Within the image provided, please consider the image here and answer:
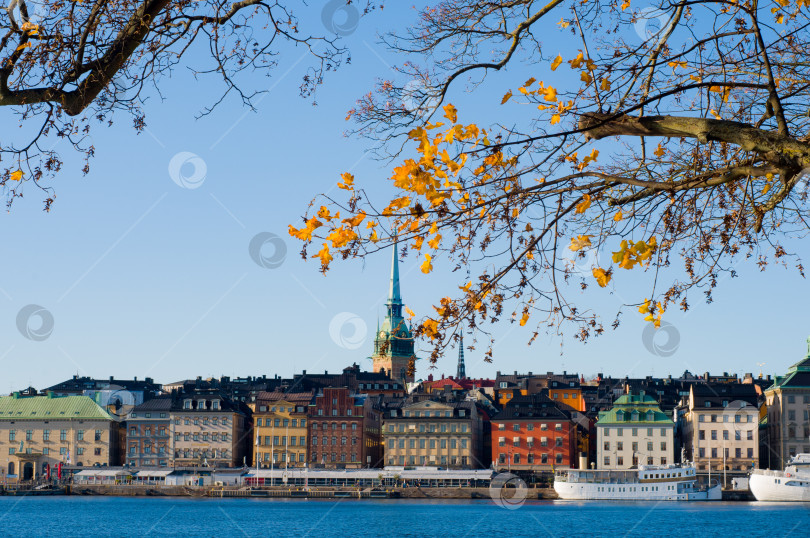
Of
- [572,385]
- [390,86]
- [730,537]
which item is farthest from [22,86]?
[572,385]

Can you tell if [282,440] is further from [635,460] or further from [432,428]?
[635,460]

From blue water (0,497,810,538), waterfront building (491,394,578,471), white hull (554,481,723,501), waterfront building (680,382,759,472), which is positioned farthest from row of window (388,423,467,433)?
waterfront building (680,382,759,472)

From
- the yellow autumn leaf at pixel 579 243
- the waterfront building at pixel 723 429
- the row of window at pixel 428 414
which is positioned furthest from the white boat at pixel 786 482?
the yellow autumn leaf at pixel 579 243

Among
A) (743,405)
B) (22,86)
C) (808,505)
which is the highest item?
(22,86)

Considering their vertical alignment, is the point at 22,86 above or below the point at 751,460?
above

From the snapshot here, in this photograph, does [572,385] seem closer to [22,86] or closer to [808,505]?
[808,505]

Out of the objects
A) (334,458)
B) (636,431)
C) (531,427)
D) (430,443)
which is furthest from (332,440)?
(636,431)

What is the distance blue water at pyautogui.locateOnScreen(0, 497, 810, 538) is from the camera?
183 feet

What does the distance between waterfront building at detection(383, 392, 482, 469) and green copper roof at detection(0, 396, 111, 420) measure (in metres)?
22.7

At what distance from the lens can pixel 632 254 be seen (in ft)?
17.6

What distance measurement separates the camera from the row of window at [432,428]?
87.4 m

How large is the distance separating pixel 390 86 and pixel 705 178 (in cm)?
173

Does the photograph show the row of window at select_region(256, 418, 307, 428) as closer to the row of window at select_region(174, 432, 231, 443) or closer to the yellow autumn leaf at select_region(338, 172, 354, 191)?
the row of window at select_region(174, 432, 231, 443)

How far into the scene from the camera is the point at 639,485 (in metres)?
80.7
